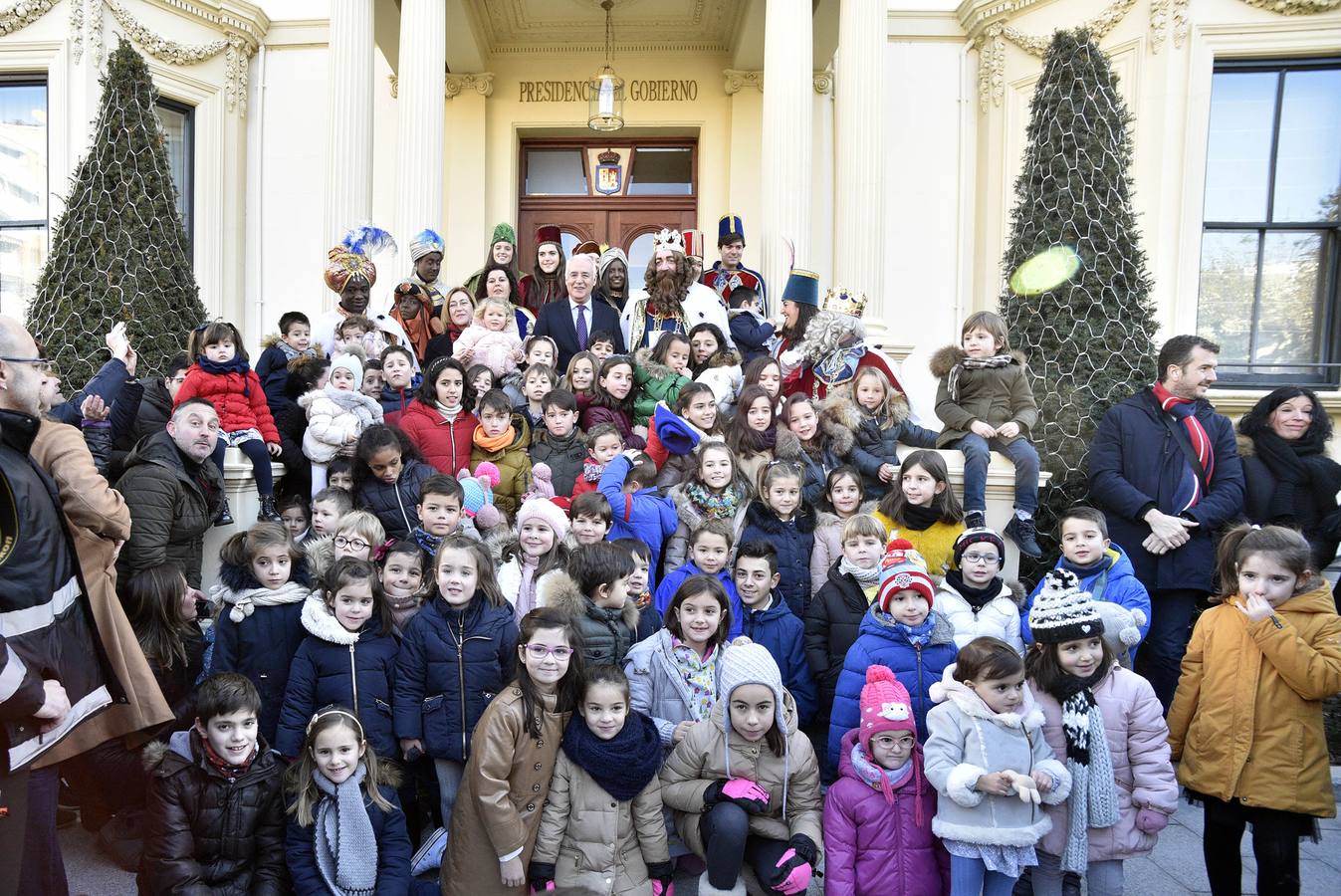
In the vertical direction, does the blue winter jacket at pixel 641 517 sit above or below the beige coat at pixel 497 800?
above

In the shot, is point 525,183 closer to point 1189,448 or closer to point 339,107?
point 339,107

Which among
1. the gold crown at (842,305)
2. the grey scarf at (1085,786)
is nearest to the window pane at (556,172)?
the gold crown at (842,305)

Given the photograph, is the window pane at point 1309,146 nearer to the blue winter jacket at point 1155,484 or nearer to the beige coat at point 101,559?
the blue winter jacket at point 1155,484

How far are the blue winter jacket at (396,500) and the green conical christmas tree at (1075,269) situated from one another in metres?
3.84

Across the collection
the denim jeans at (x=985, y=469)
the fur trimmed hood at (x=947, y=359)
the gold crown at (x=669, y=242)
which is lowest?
the denim jeans at (x=985, y=469)

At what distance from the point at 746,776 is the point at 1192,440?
3.01m

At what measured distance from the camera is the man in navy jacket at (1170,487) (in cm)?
435

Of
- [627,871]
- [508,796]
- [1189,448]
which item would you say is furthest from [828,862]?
[1189,448]

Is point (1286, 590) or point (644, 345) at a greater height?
point (644, 345)

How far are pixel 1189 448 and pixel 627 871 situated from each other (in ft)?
11.4

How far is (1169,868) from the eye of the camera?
372cm

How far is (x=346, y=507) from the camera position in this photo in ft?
13.7

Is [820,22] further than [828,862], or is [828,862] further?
[820,22]

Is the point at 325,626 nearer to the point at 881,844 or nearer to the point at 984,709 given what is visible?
the point at 881,844
